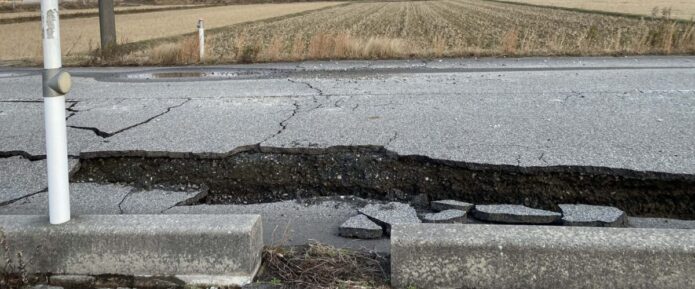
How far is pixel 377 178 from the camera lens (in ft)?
16.3

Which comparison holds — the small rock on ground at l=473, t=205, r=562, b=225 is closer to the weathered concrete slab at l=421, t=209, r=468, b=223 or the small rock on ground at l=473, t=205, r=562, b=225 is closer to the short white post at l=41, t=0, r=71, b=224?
the weathered concrete slab at l=421, t=209, r=468, b=223

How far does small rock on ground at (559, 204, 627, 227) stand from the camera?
3.95 metres

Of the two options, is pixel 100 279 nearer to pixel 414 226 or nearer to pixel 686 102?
pixel 414 226

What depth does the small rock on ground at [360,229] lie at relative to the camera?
3.86m

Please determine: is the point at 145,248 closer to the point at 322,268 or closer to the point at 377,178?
the point at 322,268

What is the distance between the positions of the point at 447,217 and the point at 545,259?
3.95 ft

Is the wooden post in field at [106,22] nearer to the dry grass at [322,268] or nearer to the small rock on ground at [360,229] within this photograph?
the small rock on ground at [360,229]

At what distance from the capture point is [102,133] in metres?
6.20

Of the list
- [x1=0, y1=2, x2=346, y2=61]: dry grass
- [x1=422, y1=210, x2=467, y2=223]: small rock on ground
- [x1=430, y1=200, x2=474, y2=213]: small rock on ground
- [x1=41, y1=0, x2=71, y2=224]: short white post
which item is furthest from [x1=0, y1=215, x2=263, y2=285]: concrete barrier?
[x1=0, y1=2, x2=346, y2=61]: dry grass

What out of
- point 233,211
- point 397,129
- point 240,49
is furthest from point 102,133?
point 240,49

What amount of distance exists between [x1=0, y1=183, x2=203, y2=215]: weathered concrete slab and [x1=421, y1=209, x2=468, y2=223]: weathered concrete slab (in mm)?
1805

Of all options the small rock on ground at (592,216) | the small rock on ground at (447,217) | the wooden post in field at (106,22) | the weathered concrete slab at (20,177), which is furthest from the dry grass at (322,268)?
the wooden post in field at (106,22)

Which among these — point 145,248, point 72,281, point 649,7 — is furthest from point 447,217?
point 649,7

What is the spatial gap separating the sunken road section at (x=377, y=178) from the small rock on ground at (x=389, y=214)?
13.4 inches
